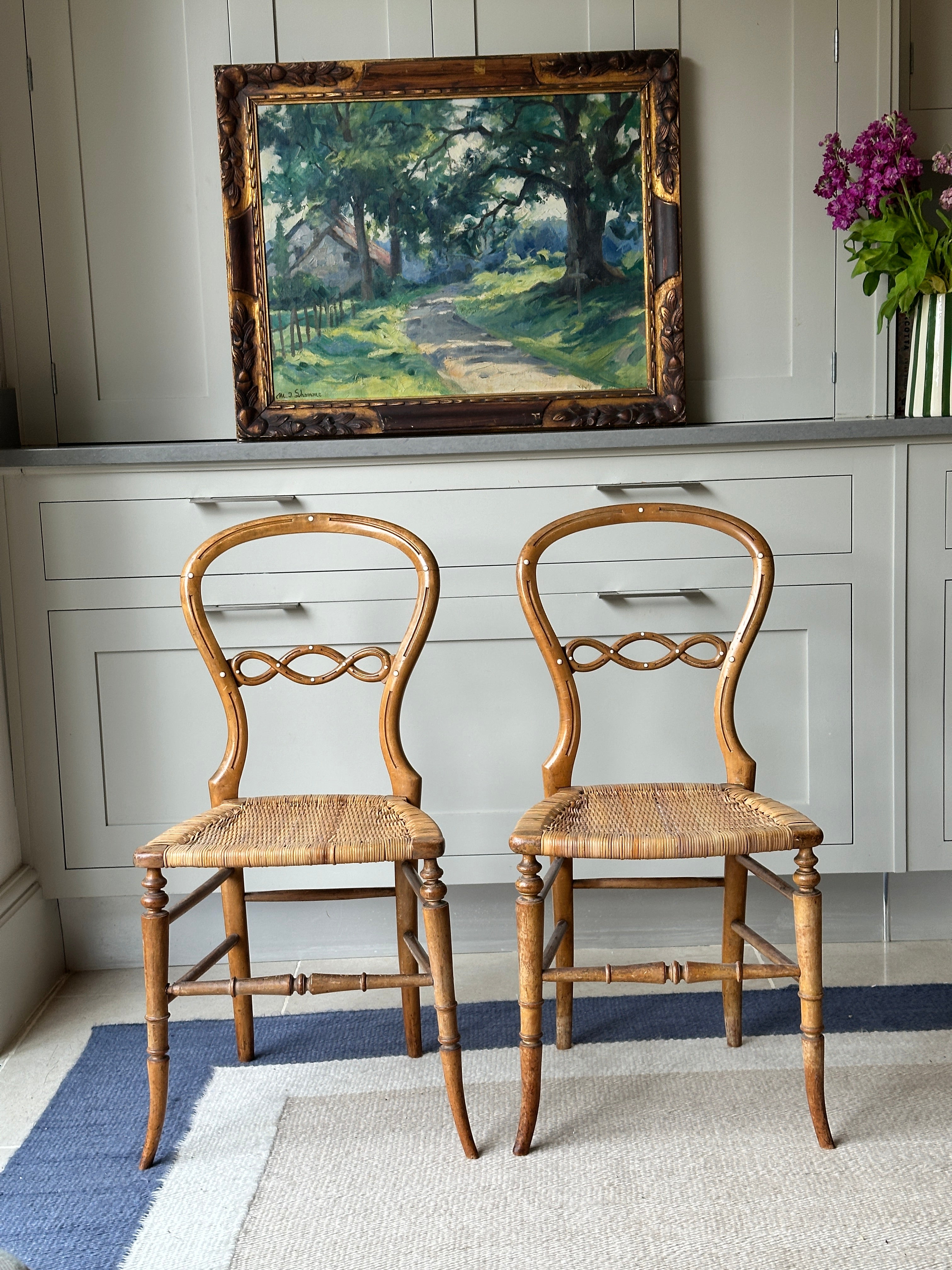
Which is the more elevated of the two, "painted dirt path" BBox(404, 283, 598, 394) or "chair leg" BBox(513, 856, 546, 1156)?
"painted dirt path" BBox(404, 283, 598, 394)

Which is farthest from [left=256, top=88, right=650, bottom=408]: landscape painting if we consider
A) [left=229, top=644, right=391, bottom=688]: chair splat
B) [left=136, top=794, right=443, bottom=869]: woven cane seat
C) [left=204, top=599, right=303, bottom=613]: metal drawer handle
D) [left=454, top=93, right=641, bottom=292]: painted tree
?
[left=136, top=794, right=443, bottom=869]: woven cane seat

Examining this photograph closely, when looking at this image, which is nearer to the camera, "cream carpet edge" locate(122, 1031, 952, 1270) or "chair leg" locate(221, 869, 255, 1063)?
"cream carpet edge" locate(122, 1031, 952, 1270)

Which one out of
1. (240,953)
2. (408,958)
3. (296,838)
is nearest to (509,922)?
(408,958)

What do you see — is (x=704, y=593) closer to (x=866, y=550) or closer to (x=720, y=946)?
(x=866, y=550)

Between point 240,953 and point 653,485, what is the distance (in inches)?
45.0

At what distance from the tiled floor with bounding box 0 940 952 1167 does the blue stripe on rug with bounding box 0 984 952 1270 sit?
0.04m

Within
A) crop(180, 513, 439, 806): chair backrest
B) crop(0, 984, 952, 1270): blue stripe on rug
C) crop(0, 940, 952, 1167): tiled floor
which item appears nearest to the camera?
crop(0, 984, 952, 1270): blue stripe on rug

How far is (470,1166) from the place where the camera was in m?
1.57

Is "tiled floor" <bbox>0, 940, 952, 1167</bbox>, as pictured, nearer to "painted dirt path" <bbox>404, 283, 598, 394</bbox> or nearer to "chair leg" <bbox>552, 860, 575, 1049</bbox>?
"chair leg" <bbox>552, 860, 575, 1049</bbox>

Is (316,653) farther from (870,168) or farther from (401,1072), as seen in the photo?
(870,168)

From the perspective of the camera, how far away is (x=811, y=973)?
1553mm

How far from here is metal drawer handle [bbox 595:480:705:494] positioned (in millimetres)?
2131

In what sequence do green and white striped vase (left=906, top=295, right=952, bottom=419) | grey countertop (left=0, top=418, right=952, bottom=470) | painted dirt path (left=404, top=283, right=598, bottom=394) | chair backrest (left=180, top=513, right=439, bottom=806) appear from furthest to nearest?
1. painted dirt path (left=404, top=283, right=598, bottom=394)
2. green and white striped vase (left=906, top=295, right=952, bottom=419)
3. grey countertop (left=0, top=418, right=952, bottom=470)
4. chair backrest (left=180, top=513, right=439, bottom=806)

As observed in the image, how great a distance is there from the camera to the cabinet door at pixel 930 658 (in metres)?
2.15
